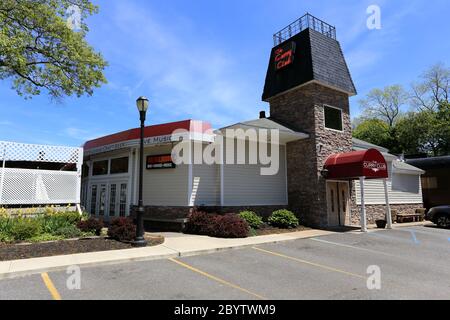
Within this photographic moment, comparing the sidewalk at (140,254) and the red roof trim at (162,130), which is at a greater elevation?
the red roof trim at (162,130)

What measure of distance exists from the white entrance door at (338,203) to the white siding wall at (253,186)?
8.00ft

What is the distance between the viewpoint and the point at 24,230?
33.5 feet

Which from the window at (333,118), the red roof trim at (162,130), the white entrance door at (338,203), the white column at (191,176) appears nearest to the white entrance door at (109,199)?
the red roof trim at (162,130)

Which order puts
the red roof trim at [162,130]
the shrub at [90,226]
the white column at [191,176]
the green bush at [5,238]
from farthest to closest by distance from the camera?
the white column at [191,176], the red roof trim at [162,130], the shrub at [90,226], the green bush at [5,238]

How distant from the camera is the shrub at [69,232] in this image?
11.0m

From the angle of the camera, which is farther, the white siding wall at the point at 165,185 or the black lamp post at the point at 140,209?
the white siding wall at the point at 165,185

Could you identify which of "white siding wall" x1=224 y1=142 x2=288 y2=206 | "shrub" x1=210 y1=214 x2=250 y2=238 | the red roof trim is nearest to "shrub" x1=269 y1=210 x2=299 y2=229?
"white siding wall" x1=224 y1=142 x2=288 y2=206

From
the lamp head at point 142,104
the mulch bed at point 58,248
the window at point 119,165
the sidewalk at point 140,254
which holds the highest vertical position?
the lamp head at point 142,104

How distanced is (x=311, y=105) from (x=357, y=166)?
4147 mm

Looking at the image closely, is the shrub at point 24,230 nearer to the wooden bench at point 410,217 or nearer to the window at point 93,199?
the window at point 93,199

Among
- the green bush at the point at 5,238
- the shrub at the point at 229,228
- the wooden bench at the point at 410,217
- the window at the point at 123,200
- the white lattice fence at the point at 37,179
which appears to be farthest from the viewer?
the wooden bench at the point at 410,217

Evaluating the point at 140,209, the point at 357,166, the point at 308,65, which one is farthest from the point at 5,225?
the point at 308,65

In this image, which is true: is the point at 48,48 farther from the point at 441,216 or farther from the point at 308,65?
the point at 441,216
